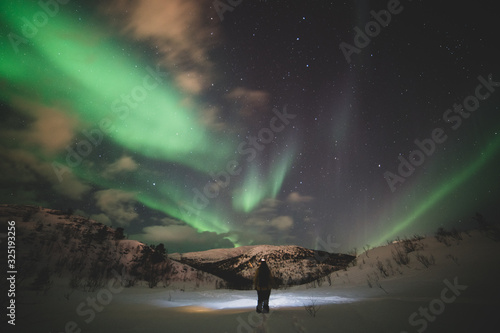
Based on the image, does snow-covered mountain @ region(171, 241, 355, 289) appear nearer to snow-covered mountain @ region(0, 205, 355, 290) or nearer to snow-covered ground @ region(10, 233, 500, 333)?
snow-covered mountain @ region(0, 205, 355, 290)

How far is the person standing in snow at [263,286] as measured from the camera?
606 centimetres

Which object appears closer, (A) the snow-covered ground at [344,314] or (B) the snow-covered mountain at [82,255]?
(A) the snow-covered ground at [344,314]

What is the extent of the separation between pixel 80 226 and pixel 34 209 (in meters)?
4.22

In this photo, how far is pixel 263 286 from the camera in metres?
6.44

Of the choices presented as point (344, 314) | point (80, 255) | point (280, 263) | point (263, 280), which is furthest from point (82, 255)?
point (280, 263)

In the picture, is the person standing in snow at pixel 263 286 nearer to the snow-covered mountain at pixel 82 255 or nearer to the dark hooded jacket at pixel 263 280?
the dark hooded jacket at pixel 263 280

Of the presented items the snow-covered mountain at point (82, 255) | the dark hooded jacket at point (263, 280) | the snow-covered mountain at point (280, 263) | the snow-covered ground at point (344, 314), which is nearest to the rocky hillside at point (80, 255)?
the snow-covered mountain at point (82, 255)

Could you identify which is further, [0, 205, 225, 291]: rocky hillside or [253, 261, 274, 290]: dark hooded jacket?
[0, 205, 225, 291]: rocky hillside

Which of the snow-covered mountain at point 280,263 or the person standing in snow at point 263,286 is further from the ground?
the person standing in snow at point 263,286

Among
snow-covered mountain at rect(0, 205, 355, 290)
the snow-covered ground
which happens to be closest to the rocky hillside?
snow-covered mountain at rect(0, 205, 355, 290)

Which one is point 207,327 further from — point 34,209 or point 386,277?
point 34,209

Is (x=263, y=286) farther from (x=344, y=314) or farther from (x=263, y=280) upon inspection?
(x=344, y=314)

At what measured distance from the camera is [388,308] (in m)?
5.39

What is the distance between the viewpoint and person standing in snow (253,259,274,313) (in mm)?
6063
